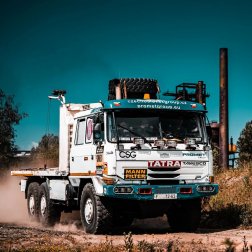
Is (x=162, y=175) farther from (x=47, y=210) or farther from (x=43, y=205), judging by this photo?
(x=43, y=205)

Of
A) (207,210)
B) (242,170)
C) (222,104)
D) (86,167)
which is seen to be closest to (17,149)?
(222,104)

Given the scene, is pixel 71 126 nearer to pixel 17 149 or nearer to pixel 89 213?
pixel 89 213

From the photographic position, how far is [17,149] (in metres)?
35.5

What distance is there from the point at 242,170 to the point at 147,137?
9473 mm

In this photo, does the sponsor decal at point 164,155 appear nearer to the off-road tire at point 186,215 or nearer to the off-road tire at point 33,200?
the off-road tire at point 186,215

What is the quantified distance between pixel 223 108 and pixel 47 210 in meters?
11.3

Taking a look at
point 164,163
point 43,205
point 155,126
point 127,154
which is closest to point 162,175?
point 164,163

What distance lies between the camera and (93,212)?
509 inches

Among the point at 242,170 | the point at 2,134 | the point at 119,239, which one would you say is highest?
the point at 2,134

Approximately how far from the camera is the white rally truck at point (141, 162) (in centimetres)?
1234

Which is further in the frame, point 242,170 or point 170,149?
point 242,170

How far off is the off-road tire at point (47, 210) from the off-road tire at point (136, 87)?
364 cm

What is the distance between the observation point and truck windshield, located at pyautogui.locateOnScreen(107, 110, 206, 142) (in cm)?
1252

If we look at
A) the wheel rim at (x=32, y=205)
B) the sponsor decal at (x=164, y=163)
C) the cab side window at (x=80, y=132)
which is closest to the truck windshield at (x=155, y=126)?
the sponsor decal at (x=164, y=163)
